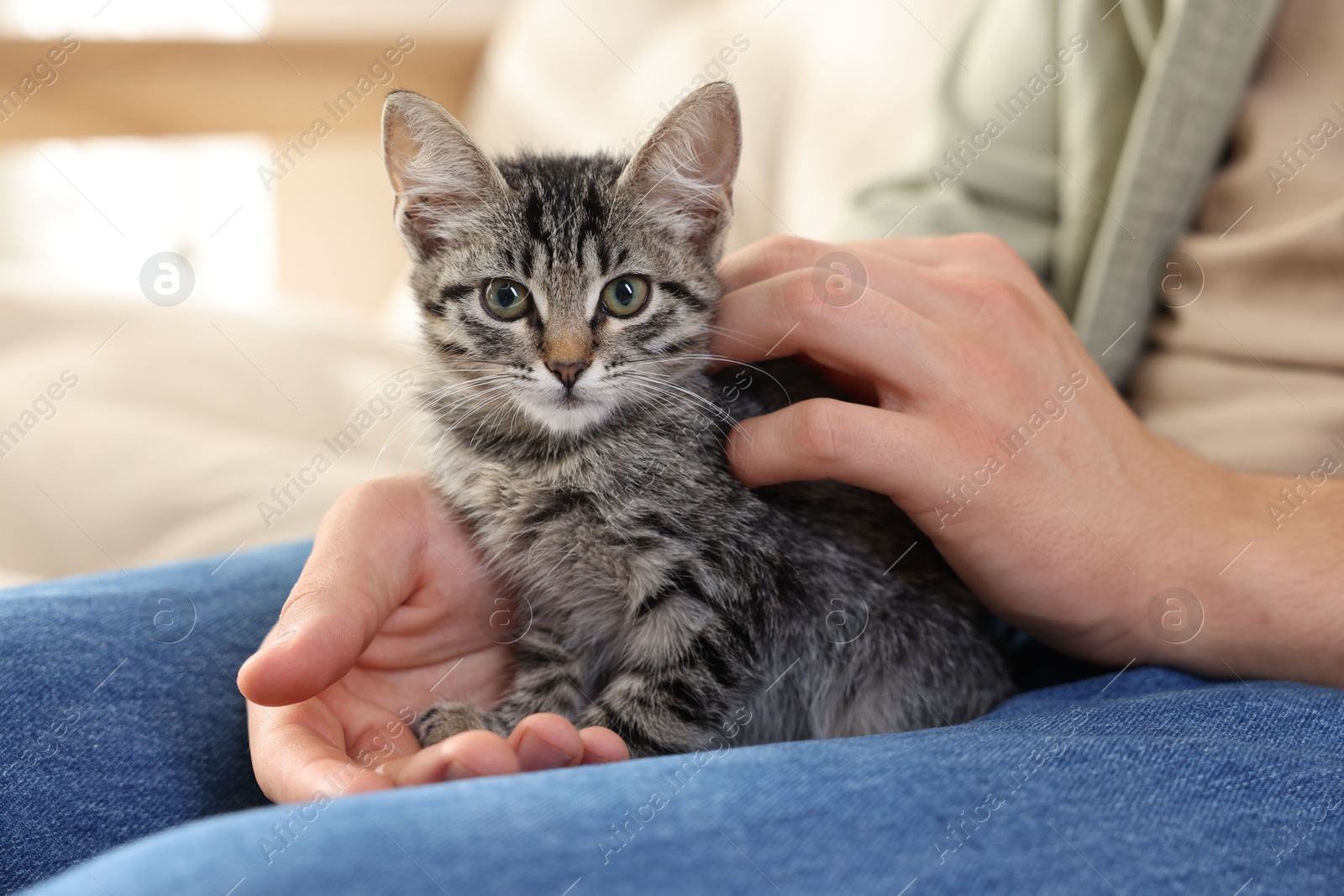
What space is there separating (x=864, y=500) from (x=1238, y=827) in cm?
67

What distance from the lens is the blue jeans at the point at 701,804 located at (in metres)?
0.63

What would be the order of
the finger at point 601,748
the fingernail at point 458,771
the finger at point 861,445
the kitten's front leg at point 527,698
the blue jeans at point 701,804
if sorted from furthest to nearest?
the kitten's front leg at point 527,698
the finger at point 861,445
the finger at point 601,748
the fingernail at point 458,771
the blue jeans at point 701,804

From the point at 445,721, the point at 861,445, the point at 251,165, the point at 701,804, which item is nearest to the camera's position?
the point at 701,804

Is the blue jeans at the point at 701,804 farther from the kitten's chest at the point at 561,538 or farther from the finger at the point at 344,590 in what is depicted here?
the kitten's chest at the point at 561,538

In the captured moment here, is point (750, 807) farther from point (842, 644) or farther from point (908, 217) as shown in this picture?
point (908, 217)

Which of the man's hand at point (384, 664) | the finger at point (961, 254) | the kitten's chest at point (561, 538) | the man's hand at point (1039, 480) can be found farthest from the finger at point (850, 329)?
the man's hand at point (384, 664)

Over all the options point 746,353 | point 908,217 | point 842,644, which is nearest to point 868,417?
point 746,353

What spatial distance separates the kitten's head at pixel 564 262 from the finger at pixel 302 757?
49 cm

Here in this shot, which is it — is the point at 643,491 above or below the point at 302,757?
above

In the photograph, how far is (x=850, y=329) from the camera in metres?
1.11

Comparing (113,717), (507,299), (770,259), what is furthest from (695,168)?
(113,717)

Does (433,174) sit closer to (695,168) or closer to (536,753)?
(695,168)

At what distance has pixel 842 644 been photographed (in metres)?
1.29

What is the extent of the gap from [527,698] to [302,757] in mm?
395
